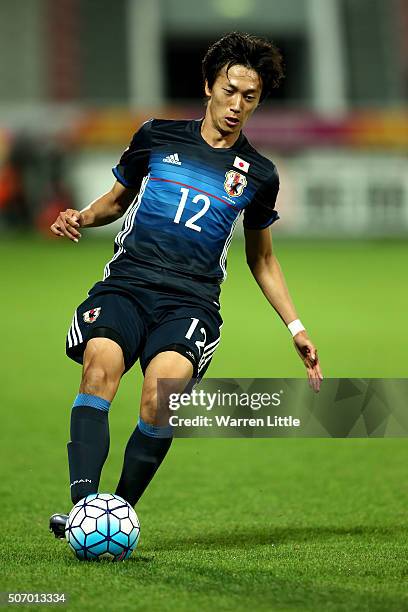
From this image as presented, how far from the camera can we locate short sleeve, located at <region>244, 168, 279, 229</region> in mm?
5145

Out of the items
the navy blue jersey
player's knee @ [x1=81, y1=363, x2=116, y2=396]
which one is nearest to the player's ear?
the navy blue jersey

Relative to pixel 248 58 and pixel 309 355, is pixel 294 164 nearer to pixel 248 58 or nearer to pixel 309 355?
pixel 248 58

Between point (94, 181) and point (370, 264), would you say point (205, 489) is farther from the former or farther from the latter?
point (94, 181)

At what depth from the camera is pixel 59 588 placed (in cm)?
404

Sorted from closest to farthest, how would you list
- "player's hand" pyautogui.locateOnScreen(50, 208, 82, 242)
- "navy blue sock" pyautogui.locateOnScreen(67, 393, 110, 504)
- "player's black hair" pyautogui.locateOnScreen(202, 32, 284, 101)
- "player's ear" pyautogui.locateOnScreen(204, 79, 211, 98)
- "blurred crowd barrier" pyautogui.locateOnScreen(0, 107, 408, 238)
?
"navy blue sock" pyautogui.locateOnScreen(67, 393, 110, 504), "player's hand" pyautogui.locateOnScreen(50, 208, 82, 242), "player's black hair" pyautogui.locateOnScreen(202, 32, 284, 101), "player's ear" pyautogui.locateOnScreen(204, 79, 211, 98), "blurred crowd barrier" pyautogui.locateOnScreen(0, 107, 408, 238)

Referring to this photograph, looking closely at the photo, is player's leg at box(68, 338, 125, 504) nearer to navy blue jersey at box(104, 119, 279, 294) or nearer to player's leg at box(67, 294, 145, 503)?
player's leg at box(67, 294, 145, 503)

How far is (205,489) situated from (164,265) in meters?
1.84

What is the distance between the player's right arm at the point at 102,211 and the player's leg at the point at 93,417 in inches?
21.4

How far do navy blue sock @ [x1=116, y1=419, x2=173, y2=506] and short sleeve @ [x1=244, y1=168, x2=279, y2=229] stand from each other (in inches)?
40.2

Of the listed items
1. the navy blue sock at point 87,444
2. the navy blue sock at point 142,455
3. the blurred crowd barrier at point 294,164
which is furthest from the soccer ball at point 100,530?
the blurred crowd barrier at point 294,164

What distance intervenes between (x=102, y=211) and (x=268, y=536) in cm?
158

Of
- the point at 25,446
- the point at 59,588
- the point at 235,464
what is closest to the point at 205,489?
the point at 235,464

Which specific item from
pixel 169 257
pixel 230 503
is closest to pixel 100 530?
pixel 169 257

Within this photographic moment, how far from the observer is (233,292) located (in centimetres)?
1812
